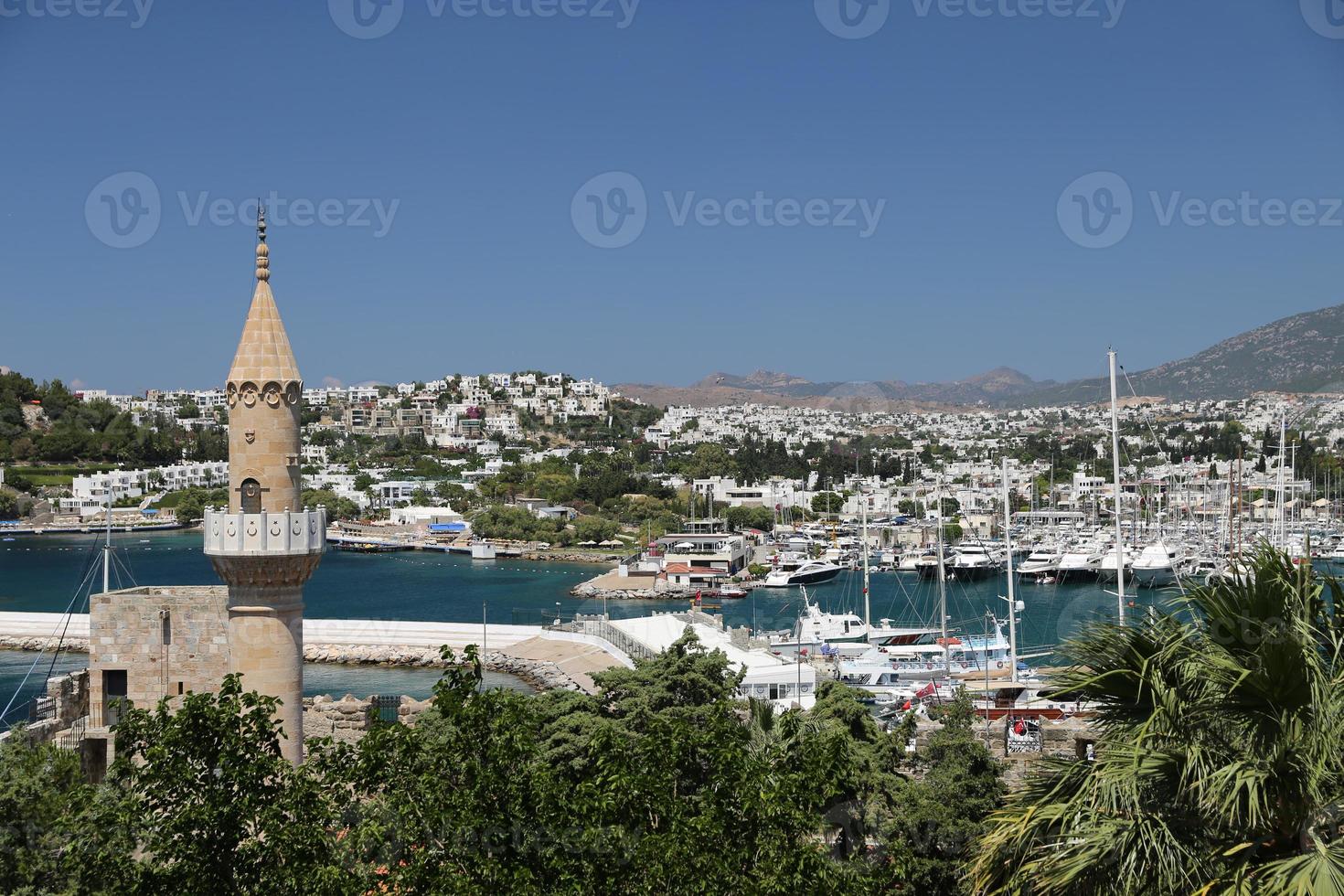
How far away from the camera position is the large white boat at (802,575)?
46094 mm

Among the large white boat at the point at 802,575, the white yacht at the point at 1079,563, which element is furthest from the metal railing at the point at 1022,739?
the large white boat at the point at 802,575

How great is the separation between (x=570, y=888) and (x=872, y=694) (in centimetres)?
1727

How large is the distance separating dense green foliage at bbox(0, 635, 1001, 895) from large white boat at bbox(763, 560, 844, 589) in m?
40.3

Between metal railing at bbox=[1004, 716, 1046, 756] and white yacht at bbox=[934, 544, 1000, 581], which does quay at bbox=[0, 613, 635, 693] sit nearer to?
metal railing at bbox=[1004, 716, 1046, 756]

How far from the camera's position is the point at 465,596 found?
43.8 m

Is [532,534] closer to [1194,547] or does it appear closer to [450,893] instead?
[1194,547]

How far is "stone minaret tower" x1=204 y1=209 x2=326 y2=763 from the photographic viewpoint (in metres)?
7.36

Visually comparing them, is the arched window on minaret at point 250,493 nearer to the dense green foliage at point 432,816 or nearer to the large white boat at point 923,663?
the dense green foliage at point 432,816

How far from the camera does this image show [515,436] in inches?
4476

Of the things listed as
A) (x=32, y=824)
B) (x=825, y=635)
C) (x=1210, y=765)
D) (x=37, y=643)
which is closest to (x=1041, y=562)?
(x=825, y=635)

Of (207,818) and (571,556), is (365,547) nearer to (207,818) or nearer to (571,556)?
(571,556)

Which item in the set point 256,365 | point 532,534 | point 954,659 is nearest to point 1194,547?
point 954,659

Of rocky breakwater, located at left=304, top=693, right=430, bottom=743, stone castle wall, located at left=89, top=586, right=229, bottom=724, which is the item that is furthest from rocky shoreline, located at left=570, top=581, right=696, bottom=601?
stone castle wall, located at left=89, top=586, right=229, bottom=724

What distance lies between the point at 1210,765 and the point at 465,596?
1631 inches
